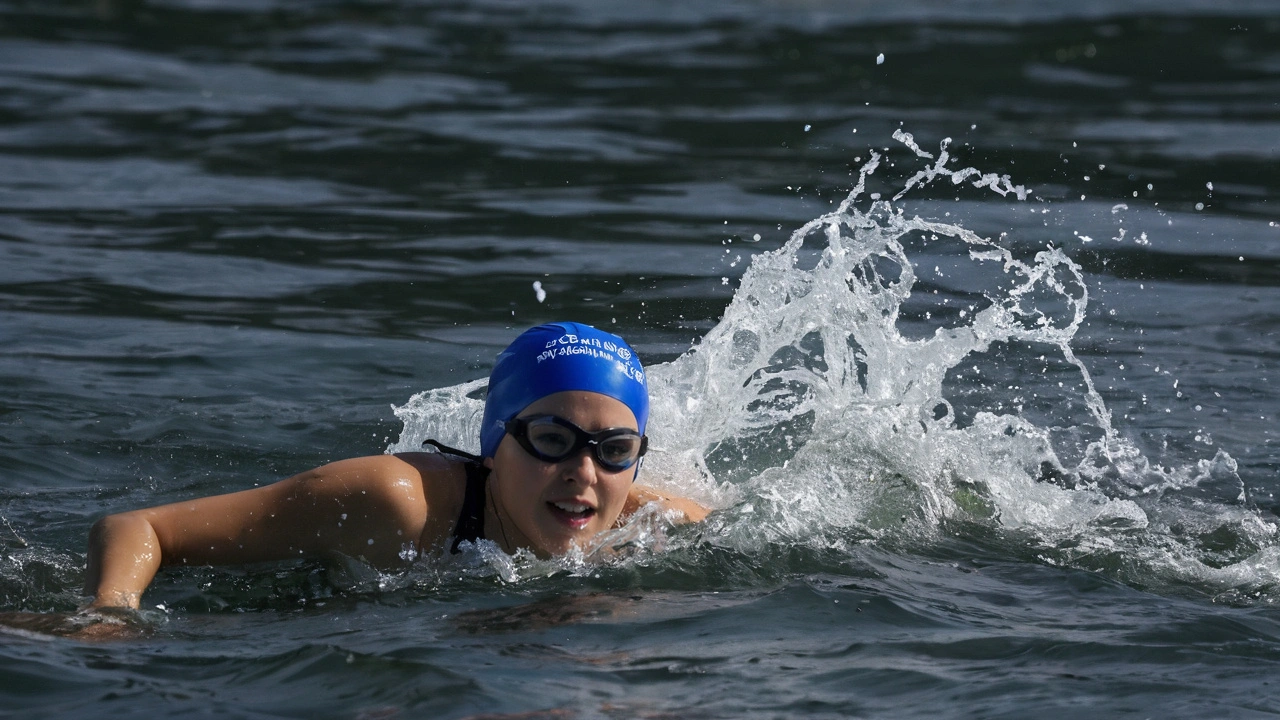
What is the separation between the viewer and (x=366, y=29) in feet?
76.8

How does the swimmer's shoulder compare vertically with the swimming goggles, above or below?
below

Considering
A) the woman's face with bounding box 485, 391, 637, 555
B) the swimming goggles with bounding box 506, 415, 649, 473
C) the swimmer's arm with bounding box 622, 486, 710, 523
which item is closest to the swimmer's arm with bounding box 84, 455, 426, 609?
the woman's face with bounding box 485, 391, 637, 555

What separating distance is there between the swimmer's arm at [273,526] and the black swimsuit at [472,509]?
0.17 metres

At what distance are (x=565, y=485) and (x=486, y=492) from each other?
1.63ft

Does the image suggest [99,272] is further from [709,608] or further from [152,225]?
[709,608]

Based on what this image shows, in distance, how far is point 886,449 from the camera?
24.7ft

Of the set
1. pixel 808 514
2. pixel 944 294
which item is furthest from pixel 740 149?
pixel 808 514

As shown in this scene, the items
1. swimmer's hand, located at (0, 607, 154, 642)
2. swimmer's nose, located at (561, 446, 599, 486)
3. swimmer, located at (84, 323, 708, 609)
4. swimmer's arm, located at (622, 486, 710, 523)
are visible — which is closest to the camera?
swimmer's hand, located at (0, 607, 154, 642)

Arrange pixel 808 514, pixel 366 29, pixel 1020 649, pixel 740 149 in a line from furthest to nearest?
pixel 366 29 → pixel 740 149 → pixel 808 514 → pixel 1020 649

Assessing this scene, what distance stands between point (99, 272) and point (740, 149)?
6.50 metres

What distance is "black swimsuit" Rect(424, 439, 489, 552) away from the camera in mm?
6184

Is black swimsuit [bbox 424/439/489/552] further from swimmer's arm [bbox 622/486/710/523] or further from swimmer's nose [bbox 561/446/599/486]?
swimmer's arm [bbox 622/486/710/523]

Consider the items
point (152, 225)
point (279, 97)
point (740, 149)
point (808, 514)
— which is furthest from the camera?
point (279, 97)

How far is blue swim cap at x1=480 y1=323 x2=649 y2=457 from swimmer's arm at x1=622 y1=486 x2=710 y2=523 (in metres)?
0.44
